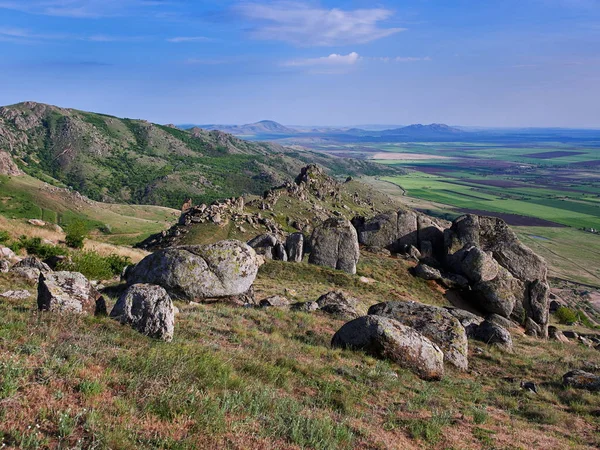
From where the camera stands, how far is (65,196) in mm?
177750

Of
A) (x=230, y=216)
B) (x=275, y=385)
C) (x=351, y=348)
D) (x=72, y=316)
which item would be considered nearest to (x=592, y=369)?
(x=351, y=348)

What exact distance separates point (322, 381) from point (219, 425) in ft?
20.1

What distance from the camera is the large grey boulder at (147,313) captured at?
15.0 m

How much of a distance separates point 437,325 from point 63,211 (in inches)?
7013

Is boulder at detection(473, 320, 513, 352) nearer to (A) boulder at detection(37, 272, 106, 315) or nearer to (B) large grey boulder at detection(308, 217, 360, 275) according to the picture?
(B) large grey boulder at detection(308, 217, 360, 275)

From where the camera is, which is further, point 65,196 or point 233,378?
point 65,196

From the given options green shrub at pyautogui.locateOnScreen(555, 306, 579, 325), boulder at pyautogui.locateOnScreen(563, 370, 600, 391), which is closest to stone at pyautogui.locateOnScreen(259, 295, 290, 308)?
boulder at pyautogui.locateOnScreen(563, 370, 600, 391)

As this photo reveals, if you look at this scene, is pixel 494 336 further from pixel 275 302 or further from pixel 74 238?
pixel 74 238

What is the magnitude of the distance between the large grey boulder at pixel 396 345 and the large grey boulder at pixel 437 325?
2.32 meters

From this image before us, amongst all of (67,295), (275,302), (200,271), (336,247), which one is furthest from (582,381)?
(336,247)

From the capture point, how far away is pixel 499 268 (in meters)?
50.4

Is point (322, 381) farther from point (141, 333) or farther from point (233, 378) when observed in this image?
point (141, 333)

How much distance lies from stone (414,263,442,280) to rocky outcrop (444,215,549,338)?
3520 millimetres

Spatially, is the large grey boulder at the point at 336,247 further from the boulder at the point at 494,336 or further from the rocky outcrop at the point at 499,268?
the boulder at the point at 494,336
